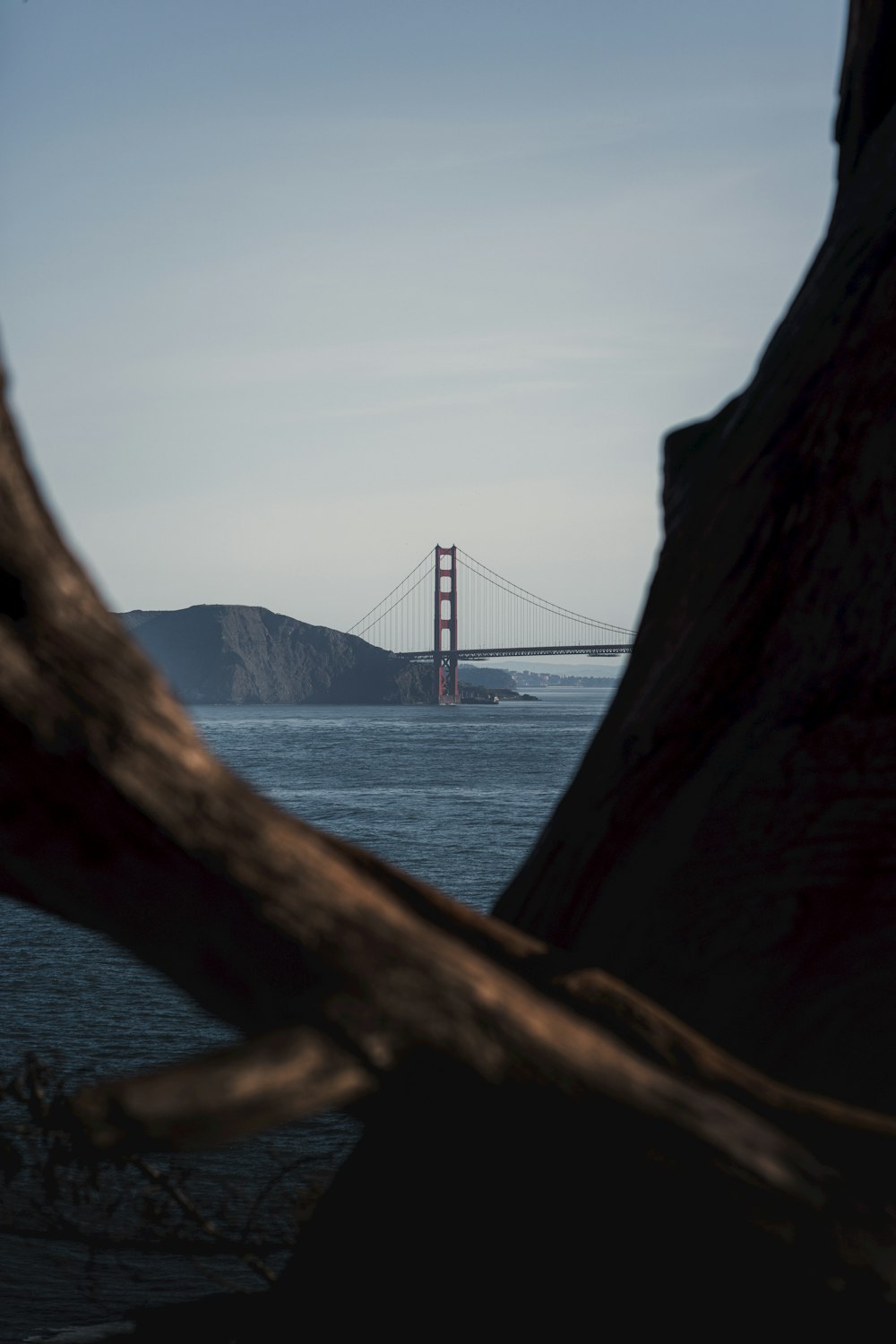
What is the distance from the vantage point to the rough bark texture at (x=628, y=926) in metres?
0.94

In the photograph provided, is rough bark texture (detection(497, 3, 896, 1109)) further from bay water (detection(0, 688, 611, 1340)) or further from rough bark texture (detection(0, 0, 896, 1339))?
bay water (detection(0, 688, 611, 1340))

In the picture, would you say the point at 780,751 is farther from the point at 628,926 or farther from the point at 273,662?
the point at 273,662

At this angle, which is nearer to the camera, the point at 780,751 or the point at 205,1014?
the point at 205,1014

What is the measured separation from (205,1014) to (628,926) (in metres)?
0.79

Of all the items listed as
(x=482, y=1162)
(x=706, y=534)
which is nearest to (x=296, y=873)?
(x=482, y=1162)

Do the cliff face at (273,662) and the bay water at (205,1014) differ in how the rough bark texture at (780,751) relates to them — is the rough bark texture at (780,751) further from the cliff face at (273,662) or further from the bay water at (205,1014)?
the cliff face at (273,662)

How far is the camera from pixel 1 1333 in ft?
25.7

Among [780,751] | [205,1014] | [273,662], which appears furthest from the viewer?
[273,662]

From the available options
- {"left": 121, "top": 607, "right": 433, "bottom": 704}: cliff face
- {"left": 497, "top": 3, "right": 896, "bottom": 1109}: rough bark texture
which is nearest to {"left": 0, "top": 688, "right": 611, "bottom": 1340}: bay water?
{"left": 497, "top": 3, "right": 896, "bottom": 1109}: rough bark texture

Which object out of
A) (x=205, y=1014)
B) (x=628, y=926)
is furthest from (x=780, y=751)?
(x=205, y=1014)

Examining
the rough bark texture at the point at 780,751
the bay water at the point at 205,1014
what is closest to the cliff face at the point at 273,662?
the bay water at the point at 205,1014

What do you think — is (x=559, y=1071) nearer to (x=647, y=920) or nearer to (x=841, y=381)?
(x=647, y=920)

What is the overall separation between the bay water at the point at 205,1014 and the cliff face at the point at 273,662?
45.1 meters

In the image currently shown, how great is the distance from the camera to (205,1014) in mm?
1046
